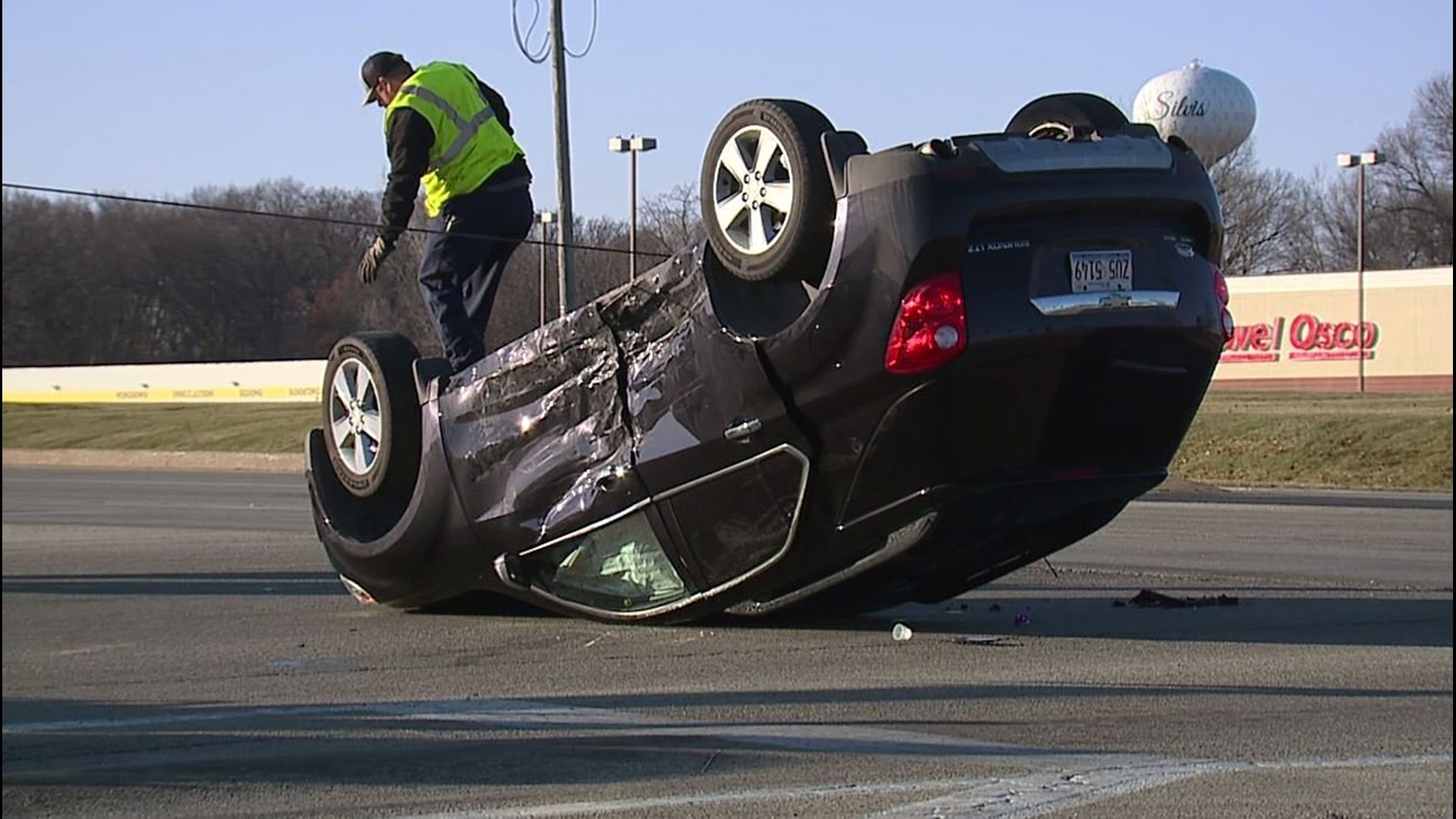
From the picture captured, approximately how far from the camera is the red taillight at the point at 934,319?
277 inches

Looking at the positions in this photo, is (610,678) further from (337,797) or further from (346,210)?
(346,210)

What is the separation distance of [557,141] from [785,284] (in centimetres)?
1956

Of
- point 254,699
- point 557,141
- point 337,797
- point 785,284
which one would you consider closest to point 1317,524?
point 785,284

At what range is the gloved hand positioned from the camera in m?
9.87

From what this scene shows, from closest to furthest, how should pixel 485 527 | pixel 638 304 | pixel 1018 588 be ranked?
pixel 638 304 < pixel 485 527 < pixel 1018 588

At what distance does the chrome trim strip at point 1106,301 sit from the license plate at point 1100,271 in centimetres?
A: 2

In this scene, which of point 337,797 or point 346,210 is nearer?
point 337,797

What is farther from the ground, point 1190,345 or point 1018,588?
point 1190,345

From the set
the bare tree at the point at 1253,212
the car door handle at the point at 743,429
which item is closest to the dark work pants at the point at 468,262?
the car door handle at the point at 743,429

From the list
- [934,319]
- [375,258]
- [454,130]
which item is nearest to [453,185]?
[454,130]

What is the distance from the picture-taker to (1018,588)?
10844 mm

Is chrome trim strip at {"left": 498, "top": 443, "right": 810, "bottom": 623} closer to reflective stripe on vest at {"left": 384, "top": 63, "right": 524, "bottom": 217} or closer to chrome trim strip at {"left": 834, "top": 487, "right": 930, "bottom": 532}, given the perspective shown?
chrome trim strip at {"left": 834, "top": 487, "right": 930, "bottom": 532}

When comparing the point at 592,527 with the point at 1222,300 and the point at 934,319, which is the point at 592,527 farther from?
the point at 1222,300

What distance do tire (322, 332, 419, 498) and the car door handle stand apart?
2.21 metres
